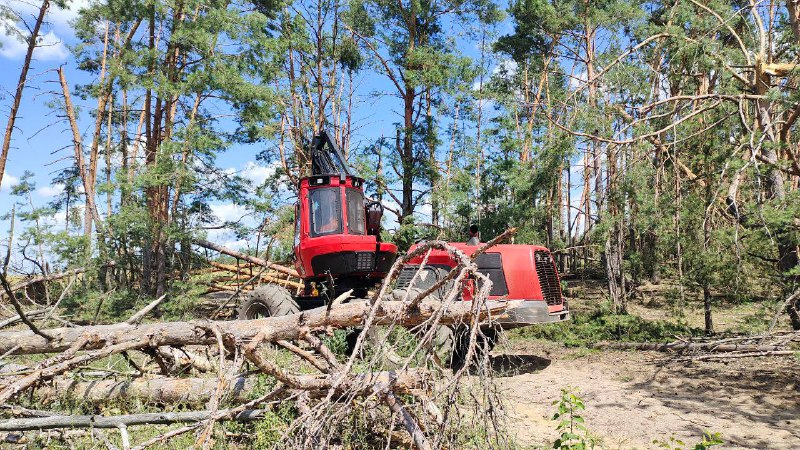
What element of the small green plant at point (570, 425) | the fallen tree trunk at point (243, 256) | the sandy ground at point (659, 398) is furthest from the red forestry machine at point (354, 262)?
the fallen tree trunk at point (243, 256)

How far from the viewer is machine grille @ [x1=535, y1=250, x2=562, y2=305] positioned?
841cm

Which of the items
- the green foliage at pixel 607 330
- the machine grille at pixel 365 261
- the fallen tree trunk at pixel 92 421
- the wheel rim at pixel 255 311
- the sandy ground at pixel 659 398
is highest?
the machine grille at pixel 365 261

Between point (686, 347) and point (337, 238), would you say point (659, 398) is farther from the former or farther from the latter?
point (337, 238)

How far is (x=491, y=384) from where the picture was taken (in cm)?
357

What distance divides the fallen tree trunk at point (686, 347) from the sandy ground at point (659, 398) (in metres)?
0.23

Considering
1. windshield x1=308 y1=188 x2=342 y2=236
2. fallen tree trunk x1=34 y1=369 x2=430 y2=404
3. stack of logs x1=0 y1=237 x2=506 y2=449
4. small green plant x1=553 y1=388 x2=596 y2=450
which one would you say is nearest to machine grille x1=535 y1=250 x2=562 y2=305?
windshield x1=308 y1=188 x2=342 y2=236

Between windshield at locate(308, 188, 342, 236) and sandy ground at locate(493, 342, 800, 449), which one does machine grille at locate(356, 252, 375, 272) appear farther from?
sandy ground at locate(493, 342, 800, 449)

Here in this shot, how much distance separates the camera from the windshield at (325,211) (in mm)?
7668

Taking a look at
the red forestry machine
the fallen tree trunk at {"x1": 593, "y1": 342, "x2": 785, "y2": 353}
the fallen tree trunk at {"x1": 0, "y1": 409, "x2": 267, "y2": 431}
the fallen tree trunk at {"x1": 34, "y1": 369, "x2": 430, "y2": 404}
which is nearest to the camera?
the fallen tree trunk at {"x1": 0, "y1": 409, "x2": 267, "y2": 431}

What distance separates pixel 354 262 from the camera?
7.58m

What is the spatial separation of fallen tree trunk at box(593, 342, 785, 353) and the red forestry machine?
1.53 m

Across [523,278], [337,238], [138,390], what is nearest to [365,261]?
[337,238]

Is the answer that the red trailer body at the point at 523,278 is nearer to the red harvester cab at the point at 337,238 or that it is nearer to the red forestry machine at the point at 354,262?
the red forestry machine at the point at 354,262

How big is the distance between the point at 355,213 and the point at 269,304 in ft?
5.67
